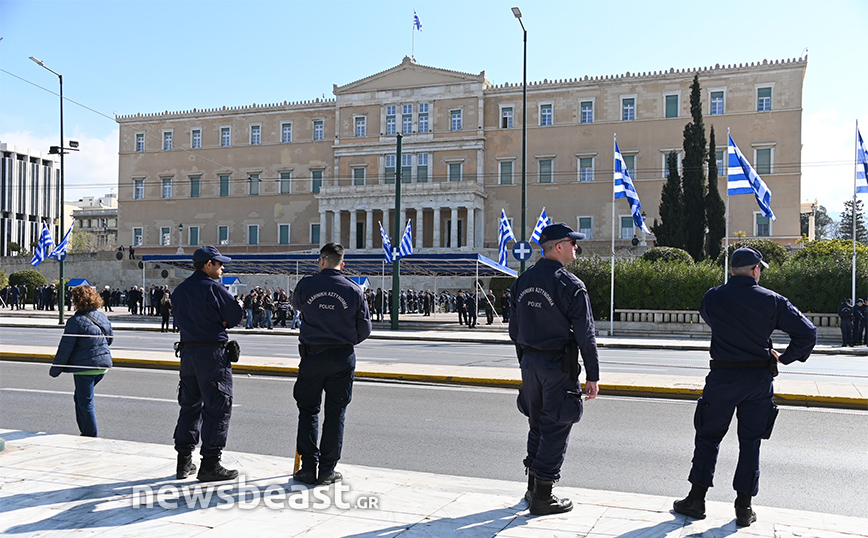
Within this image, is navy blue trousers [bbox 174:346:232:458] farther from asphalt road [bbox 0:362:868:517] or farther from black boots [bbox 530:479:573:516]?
black boots [bbox 530:479:573:516]

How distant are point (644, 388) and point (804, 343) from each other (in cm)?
611

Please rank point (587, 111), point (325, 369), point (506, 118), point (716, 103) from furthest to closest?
1. point (506, 118)
2. point (587, 111)
3. point (716, 103)
4. point (325, 369)

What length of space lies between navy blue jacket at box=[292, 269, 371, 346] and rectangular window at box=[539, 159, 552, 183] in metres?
58.4

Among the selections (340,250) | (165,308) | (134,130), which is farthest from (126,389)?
(134,130)

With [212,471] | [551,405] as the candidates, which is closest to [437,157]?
[212,471]

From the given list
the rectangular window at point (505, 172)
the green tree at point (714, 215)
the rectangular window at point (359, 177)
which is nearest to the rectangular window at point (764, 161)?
the green tree at point (714, 215)

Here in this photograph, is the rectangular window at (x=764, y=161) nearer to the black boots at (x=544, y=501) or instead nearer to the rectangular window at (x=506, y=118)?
the rectangular window at (x=506, y=118)

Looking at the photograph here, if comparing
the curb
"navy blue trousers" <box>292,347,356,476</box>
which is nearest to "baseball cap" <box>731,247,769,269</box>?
"navy blue trousers" <box>292,347,356,476</box>

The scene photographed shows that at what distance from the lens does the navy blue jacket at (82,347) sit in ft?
25.9

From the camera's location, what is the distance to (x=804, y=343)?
210 inches

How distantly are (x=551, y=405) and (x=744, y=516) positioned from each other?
Answer: 1476 mm

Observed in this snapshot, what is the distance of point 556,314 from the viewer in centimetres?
535

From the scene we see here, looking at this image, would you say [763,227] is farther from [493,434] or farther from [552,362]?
[552,362]

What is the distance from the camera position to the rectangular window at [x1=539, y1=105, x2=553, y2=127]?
63188 millimetres
